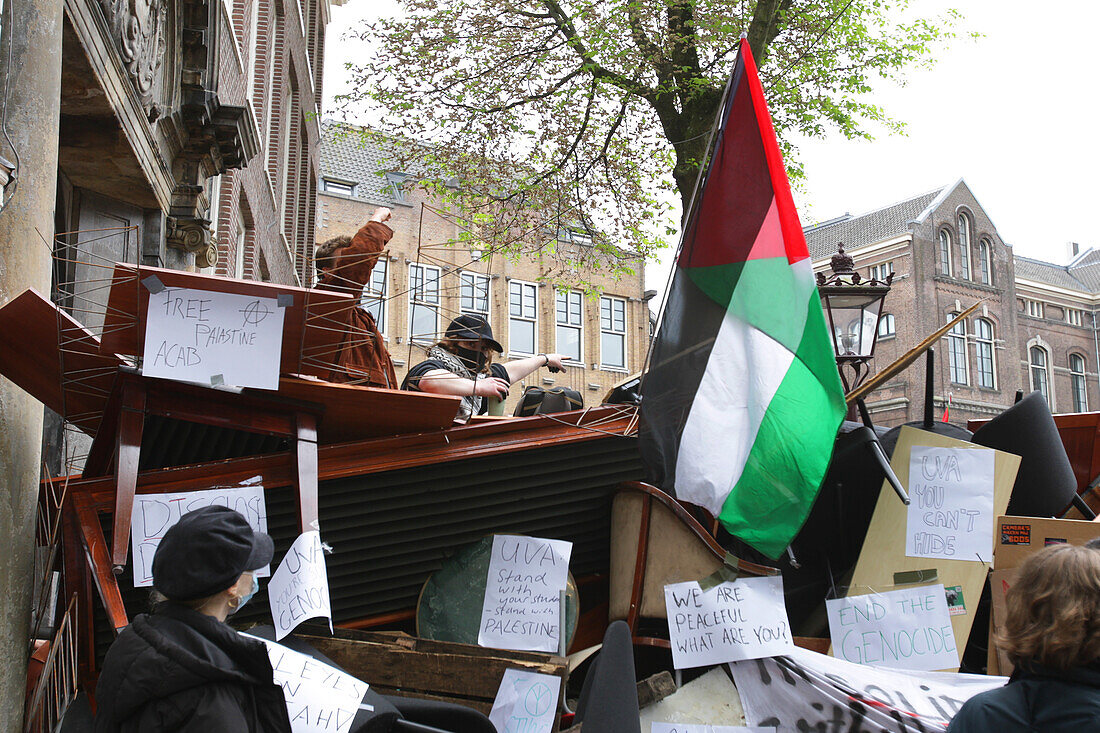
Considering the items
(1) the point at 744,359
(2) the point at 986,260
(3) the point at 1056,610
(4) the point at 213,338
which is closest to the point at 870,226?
(2) the point at 986,260

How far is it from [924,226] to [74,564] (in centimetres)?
3999

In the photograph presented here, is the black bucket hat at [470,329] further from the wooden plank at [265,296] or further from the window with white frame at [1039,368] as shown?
the window with white frame at [1039,368]

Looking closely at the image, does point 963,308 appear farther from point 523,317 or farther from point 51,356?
point 51,356

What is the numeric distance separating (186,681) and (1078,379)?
4933 centimetres

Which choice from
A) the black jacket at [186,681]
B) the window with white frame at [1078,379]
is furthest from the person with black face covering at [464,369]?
the window with white frame at [1078,379]

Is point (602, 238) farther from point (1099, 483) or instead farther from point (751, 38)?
point (1099, 483)

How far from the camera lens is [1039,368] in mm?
42938

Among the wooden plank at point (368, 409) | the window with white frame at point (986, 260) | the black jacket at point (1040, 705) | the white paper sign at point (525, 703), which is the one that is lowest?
the white paper sign at point (525, 703)

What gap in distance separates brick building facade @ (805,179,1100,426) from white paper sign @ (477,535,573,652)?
34.3m

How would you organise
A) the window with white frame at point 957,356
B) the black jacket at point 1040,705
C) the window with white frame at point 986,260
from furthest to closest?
the window with white frame at point 986,260, the window with white frame at point 957,356, the black jacket at point 1040,705

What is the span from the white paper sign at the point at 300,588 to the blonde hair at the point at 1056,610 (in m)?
2.02

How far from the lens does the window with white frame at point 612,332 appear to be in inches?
1160

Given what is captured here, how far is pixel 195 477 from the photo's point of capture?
3367 millimetres

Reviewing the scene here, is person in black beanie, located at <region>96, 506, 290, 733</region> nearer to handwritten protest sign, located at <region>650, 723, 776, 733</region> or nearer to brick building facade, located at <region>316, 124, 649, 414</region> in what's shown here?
handwritten protest sign, located at <region>650, 723, 776, 733</region>
